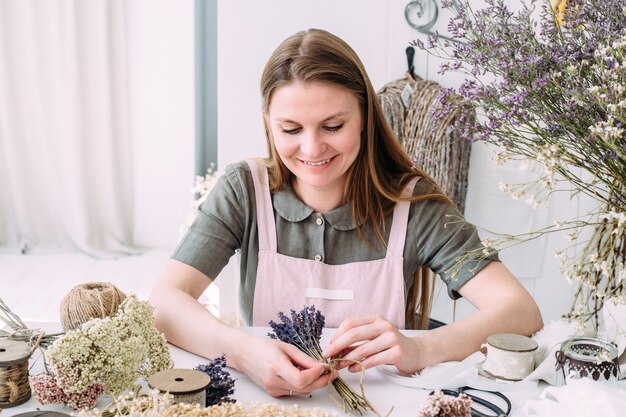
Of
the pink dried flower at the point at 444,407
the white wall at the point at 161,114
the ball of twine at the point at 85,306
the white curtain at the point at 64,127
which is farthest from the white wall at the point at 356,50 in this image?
the pink dried flower at the point at 444,407

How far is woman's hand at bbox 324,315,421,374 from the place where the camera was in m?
1.27

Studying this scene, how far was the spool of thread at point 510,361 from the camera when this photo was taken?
4.12 feet

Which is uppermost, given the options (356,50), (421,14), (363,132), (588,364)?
(421,14)

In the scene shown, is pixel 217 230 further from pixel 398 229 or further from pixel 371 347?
pixel 371 347

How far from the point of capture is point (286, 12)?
9.08 feet

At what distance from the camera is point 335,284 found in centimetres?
176

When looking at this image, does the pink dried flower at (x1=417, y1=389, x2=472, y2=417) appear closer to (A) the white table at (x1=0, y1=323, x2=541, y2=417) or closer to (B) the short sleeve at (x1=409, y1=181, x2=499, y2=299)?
(A) the white table at (x1=0, y1=323, x2=541, y2=417)

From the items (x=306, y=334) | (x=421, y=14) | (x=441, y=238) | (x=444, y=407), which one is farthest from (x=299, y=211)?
(x=421, y=14)

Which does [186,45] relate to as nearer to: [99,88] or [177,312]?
[99,88]

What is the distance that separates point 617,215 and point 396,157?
1.00 m

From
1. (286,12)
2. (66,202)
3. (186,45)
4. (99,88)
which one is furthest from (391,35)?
(66,202)

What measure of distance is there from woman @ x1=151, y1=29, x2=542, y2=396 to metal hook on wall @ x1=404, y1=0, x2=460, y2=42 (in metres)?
1.12

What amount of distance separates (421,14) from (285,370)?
1934 millimetres

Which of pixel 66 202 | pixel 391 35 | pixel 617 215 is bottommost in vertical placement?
pixel 66 202
